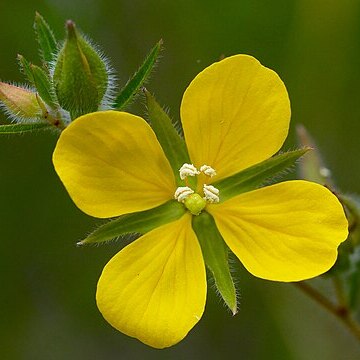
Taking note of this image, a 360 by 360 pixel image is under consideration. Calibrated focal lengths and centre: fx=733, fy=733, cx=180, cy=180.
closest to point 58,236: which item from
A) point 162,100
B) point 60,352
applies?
point 60,352

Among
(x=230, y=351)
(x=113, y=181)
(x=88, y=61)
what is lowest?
(x=230, y=351)

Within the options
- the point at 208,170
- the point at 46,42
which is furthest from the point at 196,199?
the point at 46,42

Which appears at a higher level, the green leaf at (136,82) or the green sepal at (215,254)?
the green leaf at (136,82)

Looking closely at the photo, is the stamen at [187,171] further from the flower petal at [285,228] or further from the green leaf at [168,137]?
the flower petal at [285,228]

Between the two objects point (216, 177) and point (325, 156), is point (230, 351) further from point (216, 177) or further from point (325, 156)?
point (216, 177)

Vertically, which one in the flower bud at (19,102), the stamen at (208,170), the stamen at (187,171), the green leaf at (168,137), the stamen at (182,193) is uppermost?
the flower bud at (19,102)

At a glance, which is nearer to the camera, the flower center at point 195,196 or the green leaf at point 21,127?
the green leaf at point 21,127

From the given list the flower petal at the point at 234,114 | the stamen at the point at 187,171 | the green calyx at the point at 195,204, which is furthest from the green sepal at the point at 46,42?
the green calyx at the point at 195,204
